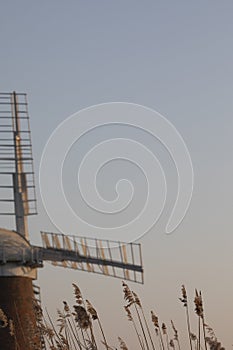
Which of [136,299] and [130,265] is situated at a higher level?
[130,265]

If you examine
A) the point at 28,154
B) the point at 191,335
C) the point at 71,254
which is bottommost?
the point at 191,335

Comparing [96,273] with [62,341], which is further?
[96,273]

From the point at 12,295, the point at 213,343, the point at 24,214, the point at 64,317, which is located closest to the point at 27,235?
the point at 24,214

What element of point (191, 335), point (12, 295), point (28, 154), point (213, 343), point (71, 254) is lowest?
point (213, 343)

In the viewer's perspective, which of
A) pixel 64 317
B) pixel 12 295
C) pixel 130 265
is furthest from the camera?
pixel 130 265

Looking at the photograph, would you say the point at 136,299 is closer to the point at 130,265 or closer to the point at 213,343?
the point at 213,343

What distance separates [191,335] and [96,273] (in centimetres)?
1900

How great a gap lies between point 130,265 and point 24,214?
4.34 meters

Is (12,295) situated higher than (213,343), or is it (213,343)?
(12,295)

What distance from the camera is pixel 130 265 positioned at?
24.9 meters

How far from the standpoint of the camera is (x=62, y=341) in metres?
6.52

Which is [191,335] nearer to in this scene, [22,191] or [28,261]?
[28,261]

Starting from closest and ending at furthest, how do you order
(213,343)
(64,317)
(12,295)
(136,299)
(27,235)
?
(213,343)
(136,299)
(64,317)
(12,295)
(27,235)

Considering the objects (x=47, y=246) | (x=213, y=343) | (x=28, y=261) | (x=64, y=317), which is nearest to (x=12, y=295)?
(x=28, y=261)
